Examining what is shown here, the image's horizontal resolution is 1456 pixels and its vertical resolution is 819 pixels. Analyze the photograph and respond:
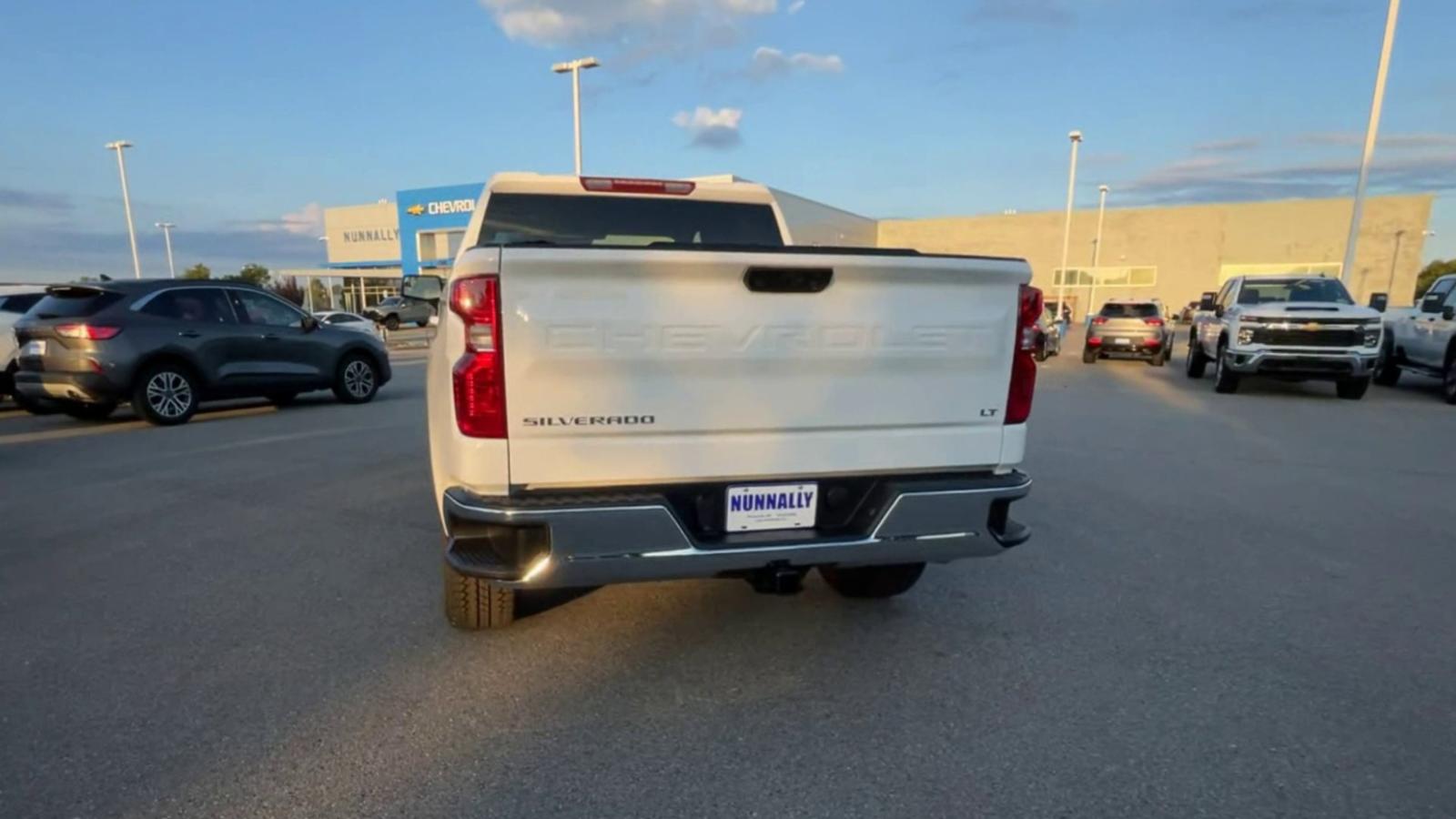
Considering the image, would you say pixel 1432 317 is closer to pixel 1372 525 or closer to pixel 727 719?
pixel 1372 525

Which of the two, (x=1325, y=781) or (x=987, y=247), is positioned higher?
(x=987, y=247)

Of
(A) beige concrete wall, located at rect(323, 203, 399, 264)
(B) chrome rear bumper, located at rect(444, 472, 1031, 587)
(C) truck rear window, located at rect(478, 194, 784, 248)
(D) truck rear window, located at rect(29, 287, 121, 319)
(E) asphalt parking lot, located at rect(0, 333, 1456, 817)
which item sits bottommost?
(E) asphalt parking lot, located at rect(0, 333, 1456, 817)

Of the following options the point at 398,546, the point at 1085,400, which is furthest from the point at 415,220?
the point at 398,546

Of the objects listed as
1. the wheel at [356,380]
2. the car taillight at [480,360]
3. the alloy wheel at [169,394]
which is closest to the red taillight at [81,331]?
the alloy wheel at [169,394]

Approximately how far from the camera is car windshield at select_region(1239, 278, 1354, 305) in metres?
12.8

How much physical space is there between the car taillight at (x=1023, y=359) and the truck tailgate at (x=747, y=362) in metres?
0.06

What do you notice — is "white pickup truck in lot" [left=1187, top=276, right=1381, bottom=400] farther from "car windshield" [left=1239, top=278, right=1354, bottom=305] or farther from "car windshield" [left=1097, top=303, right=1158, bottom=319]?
"car windshield" [left=1097, top=303, right=1158, bottom=319]

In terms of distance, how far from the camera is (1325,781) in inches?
99.3

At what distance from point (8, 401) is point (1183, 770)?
51.5 ft

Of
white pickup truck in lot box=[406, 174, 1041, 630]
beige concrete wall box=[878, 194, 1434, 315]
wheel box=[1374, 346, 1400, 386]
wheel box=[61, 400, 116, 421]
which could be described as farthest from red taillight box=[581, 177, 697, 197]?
beige concrete wall box=[878, 194, 1434, 315]

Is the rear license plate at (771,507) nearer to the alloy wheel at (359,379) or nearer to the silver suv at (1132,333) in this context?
the alloy wheel at (359,379)

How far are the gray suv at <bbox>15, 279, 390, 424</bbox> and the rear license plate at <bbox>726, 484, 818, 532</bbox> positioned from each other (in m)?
8.88

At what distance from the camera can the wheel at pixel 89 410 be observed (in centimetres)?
913

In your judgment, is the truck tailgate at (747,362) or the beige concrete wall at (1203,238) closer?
the truck tailgate at (747,362)
